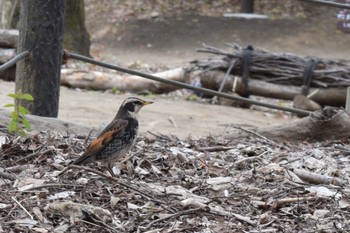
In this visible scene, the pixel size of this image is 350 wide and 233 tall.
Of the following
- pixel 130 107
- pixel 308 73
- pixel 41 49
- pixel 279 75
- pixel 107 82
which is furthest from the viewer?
pixel 279 75

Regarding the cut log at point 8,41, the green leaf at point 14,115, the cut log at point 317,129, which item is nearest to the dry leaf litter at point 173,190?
the green leaf at point 14,115

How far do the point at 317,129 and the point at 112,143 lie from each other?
6.91ft

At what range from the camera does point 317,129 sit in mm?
5965

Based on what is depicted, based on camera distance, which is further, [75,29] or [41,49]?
[75,29]

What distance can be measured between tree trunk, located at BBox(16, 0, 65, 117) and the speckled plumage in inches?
53.6

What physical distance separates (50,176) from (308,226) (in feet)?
4.43

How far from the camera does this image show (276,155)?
5012 millimetres

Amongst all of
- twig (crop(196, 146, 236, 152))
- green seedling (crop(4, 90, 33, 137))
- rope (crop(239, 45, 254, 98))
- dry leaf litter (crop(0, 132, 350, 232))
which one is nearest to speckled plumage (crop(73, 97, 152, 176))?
dry leaf litter (crop(0, 132, 350, 232))

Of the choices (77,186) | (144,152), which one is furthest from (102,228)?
(144,152)

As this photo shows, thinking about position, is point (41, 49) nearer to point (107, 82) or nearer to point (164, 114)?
point (164, 114)

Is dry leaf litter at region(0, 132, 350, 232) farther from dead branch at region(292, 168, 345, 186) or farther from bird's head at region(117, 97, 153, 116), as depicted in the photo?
bird's head at region(117, 97, 153, 116)

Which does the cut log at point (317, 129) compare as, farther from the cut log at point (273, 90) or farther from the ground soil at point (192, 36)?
the ground soil at point (192, 36)

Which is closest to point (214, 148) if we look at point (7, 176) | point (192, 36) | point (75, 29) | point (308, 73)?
point (7, 176)

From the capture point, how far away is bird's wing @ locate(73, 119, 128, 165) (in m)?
4.33
